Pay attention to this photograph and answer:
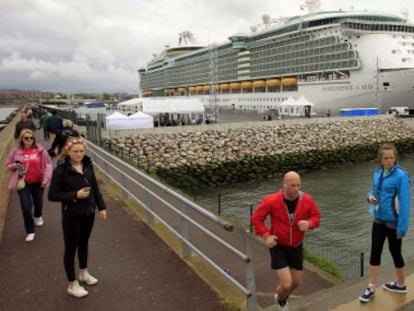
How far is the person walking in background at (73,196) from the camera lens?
447 cm

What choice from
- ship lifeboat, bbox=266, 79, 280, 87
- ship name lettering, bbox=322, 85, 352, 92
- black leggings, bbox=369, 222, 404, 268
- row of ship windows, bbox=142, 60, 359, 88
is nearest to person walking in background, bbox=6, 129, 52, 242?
black leggings, bbox=369, 222, 404, 268

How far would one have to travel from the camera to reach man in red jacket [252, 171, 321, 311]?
4.07 meters

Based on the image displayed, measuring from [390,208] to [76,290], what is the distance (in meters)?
3.50

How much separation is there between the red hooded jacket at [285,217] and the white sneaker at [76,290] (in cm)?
209

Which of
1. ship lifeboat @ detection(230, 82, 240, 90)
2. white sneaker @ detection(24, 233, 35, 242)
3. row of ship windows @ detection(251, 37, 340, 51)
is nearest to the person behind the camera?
white sneaker @ detection(24, 233, 35, 242)

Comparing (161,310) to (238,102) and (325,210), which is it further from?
(238,102)

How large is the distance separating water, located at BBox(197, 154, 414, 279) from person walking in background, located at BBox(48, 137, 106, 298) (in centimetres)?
534

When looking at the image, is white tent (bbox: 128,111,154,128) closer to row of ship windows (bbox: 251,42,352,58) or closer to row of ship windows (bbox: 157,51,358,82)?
row of ship windows (bbox: 157,51,358,82)

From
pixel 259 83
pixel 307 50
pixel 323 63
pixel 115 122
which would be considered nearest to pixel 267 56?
pixel 259 83

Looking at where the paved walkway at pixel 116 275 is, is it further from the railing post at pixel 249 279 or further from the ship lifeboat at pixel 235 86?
the ship lifeboat at pixel 235 86

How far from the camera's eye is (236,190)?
20531 mm

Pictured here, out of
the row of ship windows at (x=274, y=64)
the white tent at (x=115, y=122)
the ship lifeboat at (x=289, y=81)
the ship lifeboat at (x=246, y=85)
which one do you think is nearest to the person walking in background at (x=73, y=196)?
the white tent at (x=115, y=122)

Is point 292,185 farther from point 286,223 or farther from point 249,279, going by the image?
point 249,279

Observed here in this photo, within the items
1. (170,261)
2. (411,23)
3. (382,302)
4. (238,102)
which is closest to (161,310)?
(170,261)
